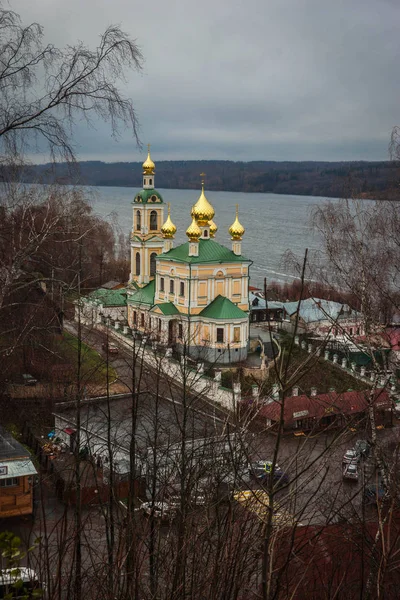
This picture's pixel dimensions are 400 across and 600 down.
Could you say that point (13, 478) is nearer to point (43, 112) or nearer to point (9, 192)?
point (9, 192)

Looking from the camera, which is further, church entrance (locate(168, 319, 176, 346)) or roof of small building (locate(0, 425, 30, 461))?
church entrance (locate(168, 319, 176, 346))

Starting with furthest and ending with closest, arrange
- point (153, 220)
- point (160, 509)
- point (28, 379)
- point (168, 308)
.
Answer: point (153, 220) < point (168, 308) < point (28, 379) < point (160, 509)

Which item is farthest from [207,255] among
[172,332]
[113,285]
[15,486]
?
[15,486]

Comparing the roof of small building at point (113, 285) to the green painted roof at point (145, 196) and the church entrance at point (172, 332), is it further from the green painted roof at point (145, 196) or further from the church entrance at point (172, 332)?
the church entrance at point (172, 332)

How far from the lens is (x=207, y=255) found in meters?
26.5

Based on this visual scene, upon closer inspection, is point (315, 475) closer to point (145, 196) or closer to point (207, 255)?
point (207, 255)

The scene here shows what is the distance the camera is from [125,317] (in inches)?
1209

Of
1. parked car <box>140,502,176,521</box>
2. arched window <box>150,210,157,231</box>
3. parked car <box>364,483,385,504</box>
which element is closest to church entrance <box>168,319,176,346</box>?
arched window <box>150,210,157,231</box>

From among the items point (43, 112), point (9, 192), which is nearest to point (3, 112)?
point (43, 112)

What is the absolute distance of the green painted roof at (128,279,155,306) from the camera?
28.2m

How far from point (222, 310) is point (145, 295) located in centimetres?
440

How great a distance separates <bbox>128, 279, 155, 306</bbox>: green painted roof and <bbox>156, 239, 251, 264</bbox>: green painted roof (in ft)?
6.40

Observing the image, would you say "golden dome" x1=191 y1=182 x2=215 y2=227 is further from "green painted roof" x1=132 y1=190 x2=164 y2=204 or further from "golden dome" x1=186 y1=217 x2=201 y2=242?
"green painted roof" x1=132 y1=190 x2=164 y2=204

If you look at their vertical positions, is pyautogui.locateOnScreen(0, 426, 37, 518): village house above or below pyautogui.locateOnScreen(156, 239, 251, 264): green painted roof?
below
